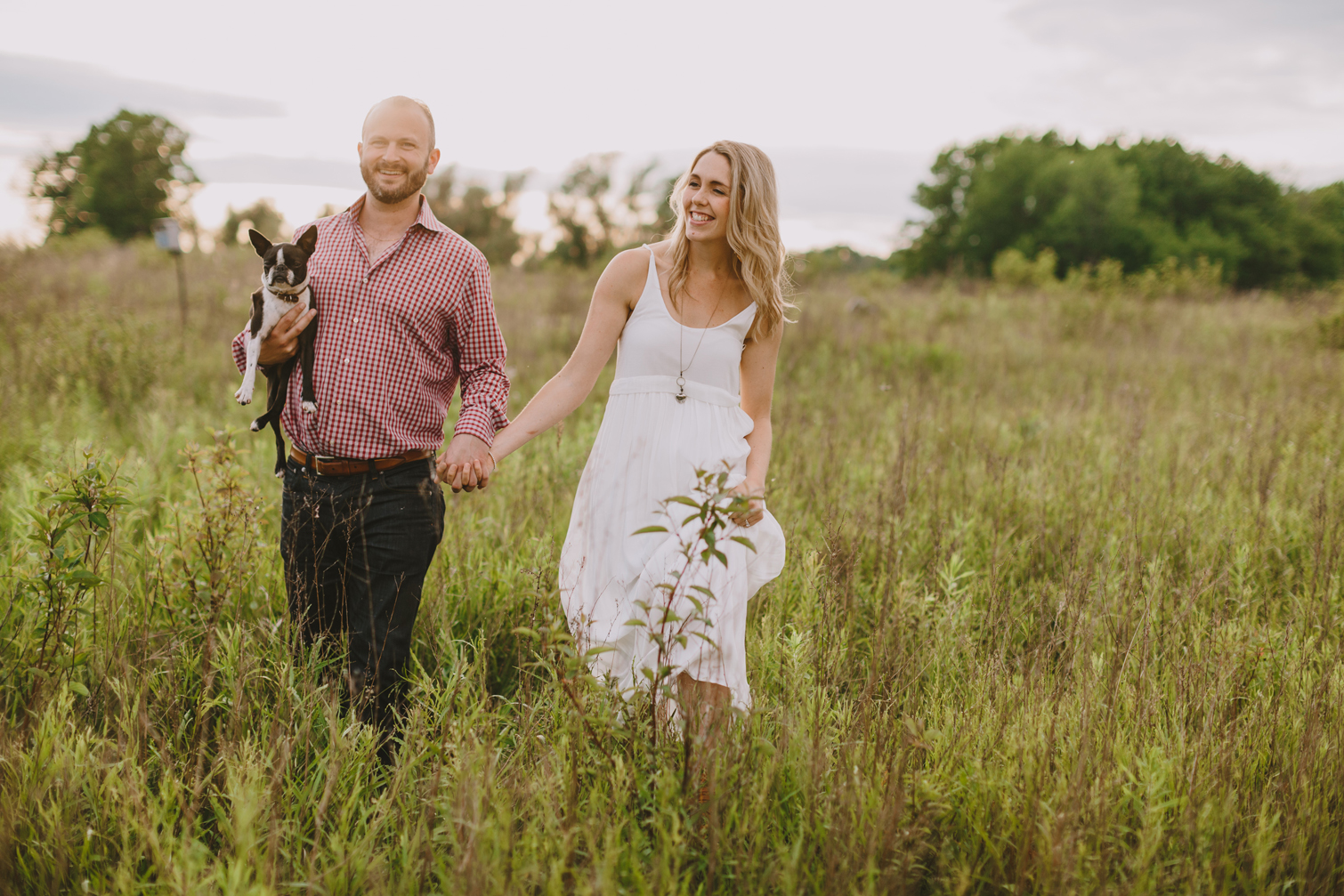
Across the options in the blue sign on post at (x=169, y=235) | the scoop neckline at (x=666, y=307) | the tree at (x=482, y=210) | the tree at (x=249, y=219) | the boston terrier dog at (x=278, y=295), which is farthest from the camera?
the tree at (x=249, y=219)

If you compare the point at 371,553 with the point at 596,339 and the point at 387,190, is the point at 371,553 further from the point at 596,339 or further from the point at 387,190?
the point at 387,190

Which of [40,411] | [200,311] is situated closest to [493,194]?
[200,311]

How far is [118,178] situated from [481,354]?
2169 inches

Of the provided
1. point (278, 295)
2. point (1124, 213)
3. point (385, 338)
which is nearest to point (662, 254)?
point (385, 338)

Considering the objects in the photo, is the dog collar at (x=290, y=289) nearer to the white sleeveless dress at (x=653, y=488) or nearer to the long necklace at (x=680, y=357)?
the white sleeveless dress at (x=653, y=488)

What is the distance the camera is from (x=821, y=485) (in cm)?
444

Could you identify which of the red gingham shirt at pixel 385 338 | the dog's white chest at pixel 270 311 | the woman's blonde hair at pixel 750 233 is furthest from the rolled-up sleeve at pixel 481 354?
the woman's blonde hair at pixel 750 233

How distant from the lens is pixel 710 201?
2.49m

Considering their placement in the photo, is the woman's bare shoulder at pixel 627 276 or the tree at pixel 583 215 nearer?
the woman's bare shoulder at pixel 627 276

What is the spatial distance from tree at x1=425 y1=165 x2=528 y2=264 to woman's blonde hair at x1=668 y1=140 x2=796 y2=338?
30.0 m

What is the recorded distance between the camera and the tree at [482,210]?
1243 inches

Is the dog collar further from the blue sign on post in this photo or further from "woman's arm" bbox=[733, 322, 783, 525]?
the blue sign on post

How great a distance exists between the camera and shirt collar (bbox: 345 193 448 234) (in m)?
2.52

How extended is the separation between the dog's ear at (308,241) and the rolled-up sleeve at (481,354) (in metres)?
0.48
